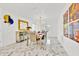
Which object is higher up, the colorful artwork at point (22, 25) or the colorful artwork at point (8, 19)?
the colorful artwork at point (8, 19)

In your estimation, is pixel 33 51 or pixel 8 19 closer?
pixel 33 51

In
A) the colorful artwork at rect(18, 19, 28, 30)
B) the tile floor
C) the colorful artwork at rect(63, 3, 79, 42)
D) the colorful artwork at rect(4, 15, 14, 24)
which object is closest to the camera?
the colorful artwork at rect(63, 3, 79, 42)

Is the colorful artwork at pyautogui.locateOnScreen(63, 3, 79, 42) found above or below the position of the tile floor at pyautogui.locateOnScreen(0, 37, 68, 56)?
above

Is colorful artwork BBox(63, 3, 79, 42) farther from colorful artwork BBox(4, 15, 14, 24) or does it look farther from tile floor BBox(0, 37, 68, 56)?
colorful artwork BBox(4, 15, 14, 24)

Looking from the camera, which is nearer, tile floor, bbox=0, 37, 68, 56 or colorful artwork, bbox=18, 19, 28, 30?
tile floor, bbox=0, 37, 68, 56

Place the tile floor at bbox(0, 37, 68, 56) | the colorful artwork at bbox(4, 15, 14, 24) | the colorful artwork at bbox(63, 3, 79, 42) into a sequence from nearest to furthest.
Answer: the colorful artwork at bbox(63, 3, 79, 42) < the tile floor at bbox(0, 37, 68, 56) < the colorful artwork at bbox(4, 15, 14, 24)

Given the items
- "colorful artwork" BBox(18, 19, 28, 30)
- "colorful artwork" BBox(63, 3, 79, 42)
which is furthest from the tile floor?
"colorful artwork" BBox(18, 19, 28, 30)

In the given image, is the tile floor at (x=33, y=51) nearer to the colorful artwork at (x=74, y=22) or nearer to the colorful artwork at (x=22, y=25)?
the colorful artwork at (x=74, y=22)

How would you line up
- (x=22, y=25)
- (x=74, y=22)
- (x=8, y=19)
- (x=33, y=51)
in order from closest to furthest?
(x=74, y=22) → (x=33, y=51) → (x=8, y=19) → (x=22, y=25)

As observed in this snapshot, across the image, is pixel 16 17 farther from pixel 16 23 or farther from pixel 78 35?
pixel 78 35

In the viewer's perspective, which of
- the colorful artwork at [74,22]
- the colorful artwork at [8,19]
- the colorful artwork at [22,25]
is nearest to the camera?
the colorful artwork at [74,22]

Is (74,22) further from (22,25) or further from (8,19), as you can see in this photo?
(22,25)

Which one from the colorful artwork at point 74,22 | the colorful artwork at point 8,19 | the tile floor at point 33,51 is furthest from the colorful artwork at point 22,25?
the colorful artwork at point 74,22

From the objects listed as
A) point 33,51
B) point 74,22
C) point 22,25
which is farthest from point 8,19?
point 74,22
